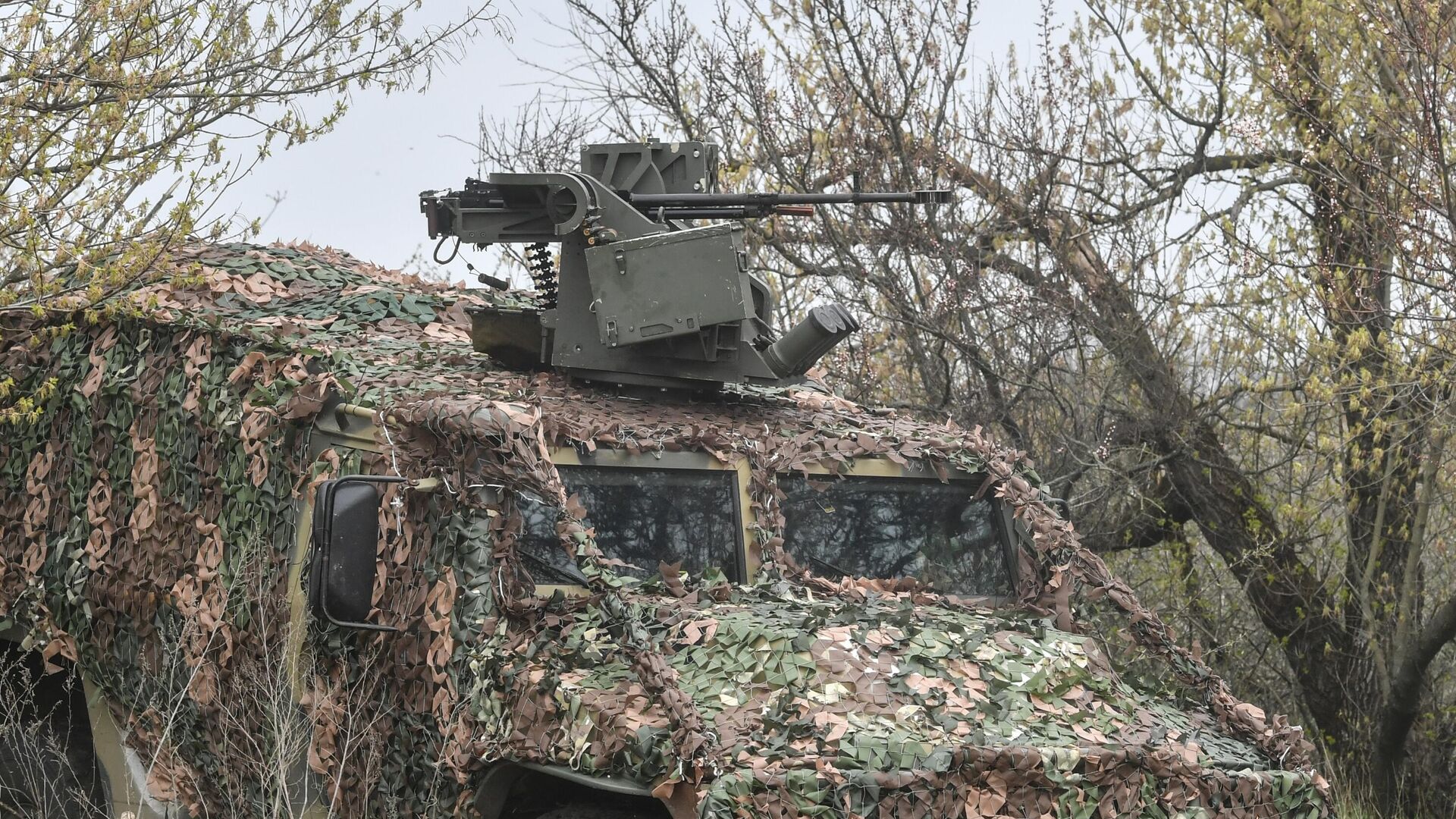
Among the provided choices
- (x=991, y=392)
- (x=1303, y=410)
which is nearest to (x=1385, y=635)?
(x=1303, y=410)

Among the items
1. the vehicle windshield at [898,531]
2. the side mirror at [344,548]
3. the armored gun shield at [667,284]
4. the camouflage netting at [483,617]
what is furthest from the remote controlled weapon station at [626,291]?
the side mirror at [344,548]

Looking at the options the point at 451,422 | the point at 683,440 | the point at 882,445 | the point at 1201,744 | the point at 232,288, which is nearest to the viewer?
the point at 1201,744

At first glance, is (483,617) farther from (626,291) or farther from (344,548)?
(626,291)

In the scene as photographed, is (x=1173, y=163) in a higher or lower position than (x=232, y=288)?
higher

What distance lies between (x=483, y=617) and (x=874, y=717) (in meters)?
1.19

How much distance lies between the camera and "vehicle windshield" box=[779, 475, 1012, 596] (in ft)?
17.8

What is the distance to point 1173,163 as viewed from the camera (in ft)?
37.3

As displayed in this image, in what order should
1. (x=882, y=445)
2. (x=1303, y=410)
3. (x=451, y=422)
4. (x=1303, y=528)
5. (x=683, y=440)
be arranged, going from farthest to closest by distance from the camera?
1. (x=1303, y=528)
2. (x=1303, y=410)
3. (x=882, y=445)
4. (x=683, y=440)
5. (x=451, y=422)

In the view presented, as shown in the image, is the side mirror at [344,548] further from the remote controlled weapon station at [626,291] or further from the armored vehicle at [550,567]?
the remote controlled weapon station at [626,291]

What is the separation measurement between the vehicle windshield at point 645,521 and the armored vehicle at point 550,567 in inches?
0.4

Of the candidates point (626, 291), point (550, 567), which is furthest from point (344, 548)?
point (626, 291)

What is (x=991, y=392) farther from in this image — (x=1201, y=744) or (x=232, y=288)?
(x=1201, y=744)

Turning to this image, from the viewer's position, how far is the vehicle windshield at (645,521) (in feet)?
15.9

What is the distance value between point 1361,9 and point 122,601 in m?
6.86
